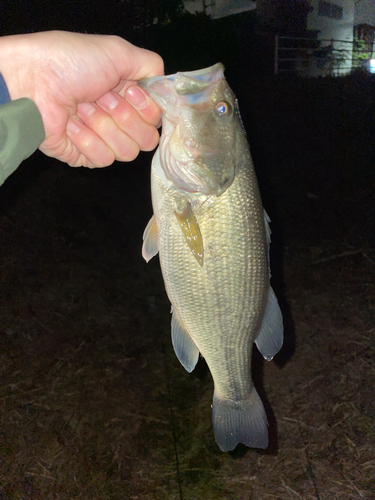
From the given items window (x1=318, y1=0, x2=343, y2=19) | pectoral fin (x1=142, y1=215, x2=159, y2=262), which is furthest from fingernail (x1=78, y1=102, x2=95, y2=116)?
window (x1=318, y1=0, x2=343, y2=19)

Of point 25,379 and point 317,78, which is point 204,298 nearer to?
point 25,379

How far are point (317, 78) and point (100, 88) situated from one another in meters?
6.64

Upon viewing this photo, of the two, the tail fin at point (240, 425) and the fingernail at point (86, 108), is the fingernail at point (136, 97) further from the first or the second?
the tail fin at point (240, 425)

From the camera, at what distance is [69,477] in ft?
9.60

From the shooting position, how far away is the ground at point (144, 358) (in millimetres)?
3000

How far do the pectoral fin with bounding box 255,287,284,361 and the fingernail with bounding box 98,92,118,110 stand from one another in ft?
3.60

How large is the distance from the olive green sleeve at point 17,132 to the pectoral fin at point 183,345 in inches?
34.1

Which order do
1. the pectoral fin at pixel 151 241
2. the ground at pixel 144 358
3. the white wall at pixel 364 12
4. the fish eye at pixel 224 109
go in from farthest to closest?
the white wall at pixel 364 12
the ground at pixel 144 358
the pectoral fin at pixel 151 241
the fish eye at pixel 224 109

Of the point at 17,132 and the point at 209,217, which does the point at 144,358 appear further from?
the point at 17,132

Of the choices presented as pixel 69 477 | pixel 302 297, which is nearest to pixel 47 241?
pixel 69 477

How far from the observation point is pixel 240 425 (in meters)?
1.58

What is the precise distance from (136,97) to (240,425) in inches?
59.6

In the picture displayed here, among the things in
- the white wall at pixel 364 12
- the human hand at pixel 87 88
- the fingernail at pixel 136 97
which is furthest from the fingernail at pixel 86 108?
the white wall at pixel 364 12

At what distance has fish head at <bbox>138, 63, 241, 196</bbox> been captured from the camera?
1320mm
